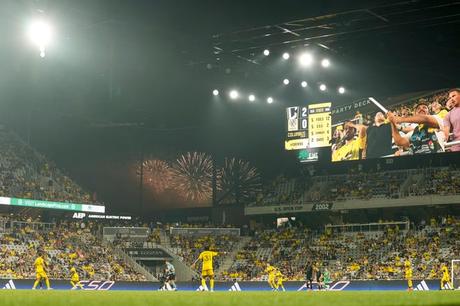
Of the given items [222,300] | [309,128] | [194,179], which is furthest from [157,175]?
[222,300]

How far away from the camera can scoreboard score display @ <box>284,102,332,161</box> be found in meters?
56.4

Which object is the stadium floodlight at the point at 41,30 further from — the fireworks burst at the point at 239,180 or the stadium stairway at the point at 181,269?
the fireworks burst at the point at 239,180

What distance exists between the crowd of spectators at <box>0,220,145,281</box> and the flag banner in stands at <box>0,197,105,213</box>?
1464 mm

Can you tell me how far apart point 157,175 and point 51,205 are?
53.1 ft

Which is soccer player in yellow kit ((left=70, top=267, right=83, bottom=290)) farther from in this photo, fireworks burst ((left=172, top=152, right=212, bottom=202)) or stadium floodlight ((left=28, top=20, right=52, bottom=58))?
fireworks burst ((left=172, top=152, right=212, bottom=202))

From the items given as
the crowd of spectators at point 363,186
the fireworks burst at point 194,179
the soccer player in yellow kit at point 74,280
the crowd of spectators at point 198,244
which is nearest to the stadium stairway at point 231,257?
the crowd of spectators at point 198,244

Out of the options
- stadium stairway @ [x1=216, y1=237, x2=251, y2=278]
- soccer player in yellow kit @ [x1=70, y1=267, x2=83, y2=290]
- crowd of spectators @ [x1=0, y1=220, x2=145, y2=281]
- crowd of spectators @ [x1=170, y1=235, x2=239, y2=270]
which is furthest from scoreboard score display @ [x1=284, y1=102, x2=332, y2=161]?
soccer player in yellow kit @ [x1=70, y1=267, x2=83, y2=290]

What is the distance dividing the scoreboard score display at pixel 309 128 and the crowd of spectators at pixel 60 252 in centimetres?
1658

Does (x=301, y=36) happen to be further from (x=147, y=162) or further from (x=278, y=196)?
(x=147, y=162)

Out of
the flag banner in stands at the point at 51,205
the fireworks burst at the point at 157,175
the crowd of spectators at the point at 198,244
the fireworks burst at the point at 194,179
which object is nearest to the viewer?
the flag banner in stands at the point at 51,205

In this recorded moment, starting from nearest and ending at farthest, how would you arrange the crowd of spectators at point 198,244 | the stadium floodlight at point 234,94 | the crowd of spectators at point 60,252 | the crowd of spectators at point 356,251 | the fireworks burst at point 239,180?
the crowd of spectators at point 60,252 < the crowd of spectators at point 356,251 < the stadium floodlight at point 234,94 < the crowd of spectators at point 198,244 < the fireworks burst at point 239,180

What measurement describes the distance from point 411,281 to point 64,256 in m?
26.1

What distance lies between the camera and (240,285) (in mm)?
48750

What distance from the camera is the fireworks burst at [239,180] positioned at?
230 ft
